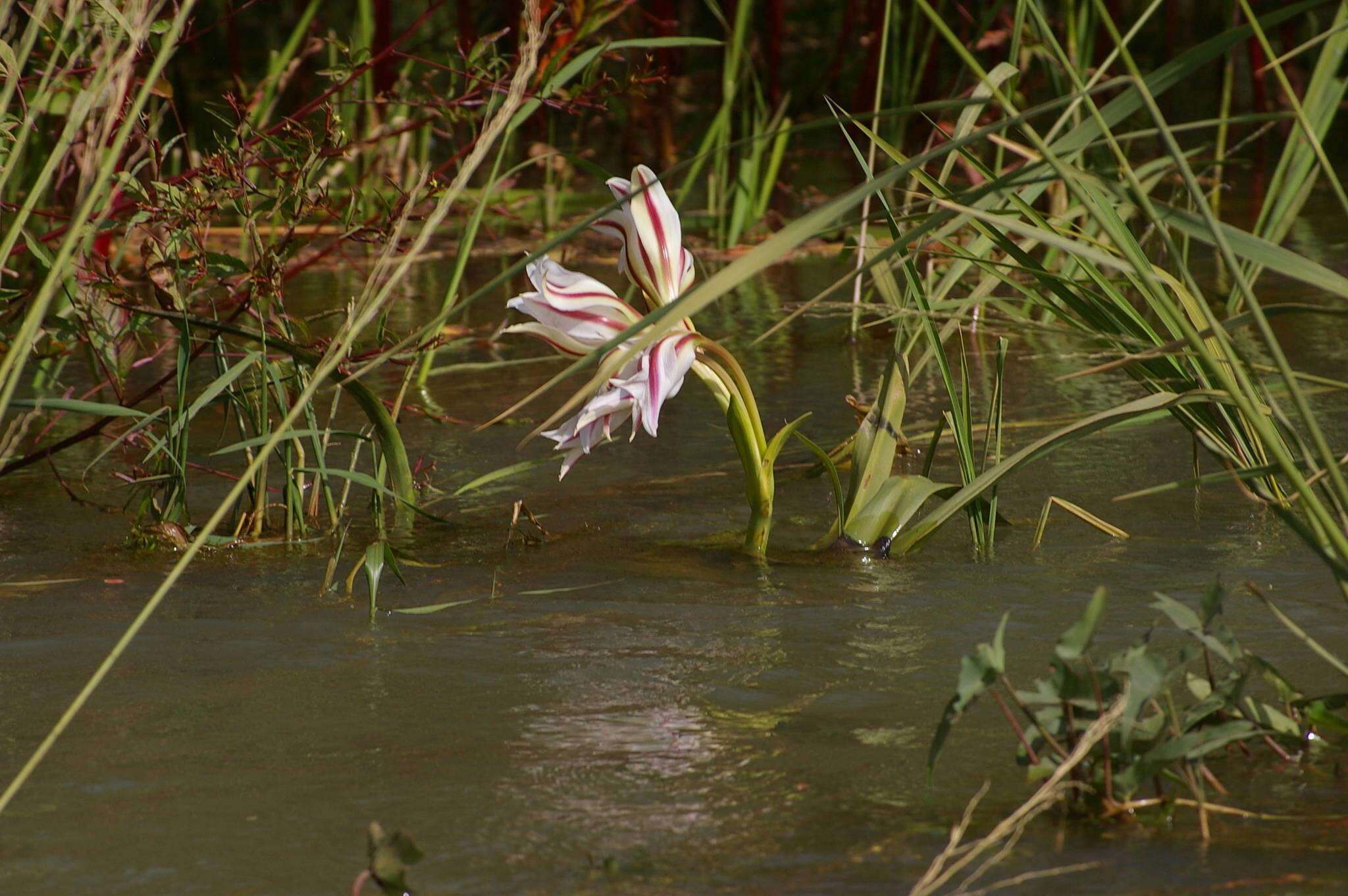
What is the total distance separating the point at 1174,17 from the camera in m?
5.51

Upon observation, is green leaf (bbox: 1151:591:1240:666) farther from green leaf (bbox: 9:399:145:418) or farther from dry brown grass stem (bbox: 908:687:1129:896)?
green leaf (bbox: 9:399:145:418)

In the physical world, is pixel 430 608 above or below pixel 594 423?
below

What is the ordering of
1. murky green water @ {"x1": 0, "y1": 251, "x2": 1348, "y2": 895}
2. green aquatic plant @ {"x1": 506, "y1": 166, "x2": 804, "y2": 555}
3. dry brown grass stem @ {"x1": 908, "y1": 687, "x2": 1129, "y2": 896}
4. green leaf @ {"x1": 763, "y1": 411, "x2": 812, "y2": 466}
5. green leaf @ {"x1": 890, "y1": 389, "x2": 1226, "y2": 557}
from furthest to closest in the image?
green leaf @ {"x1": 763, "y1": 411, "x2": 812, "y2": 466} < green aquatic plant @ {"x1": 506, "y1": 166, "x2": 804, "y2": 555} < green leaf @ {"x1": 890, "y1": 389, "x2": 1226, "y2": 557} < murky green water @ {"x1": 0, "y1": 251, "x2": 1348, "y2": 895} < dry brown grass stem @ {"x1": 908, "y1": 687, "x2": 1129, "y2": 896}

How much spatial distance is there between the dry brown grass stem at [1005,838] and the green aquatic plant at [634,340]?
558 mm

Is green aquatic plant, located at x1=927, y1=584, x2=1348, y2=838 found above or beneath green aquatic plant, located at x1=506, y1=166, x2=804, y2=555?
beneath

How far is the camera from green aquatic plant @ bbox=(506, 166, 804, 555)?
4.75 ft

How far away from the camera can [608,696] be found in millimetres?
1259

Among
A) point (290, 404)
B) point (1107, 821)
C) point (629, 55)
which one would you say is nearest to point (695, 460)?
point (290, 404)

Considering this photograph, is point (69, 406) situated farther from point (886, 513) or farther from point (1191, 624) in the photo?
point (1191, 624)

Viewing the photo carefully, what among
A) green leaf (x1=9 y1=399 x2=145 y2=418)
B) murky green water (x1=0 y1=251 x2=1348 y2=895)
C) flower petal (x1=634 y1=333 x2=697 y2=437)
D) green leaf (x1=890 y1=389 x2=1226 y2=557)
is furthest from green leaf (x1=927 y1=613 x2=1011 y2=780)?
green leaf (x1=9 y1=399 x2=145 y2=418)

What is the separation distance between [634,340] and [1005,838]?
613 millimetres

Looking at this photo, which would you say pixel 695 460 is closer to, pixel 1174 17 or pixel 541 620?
pixel 541 620

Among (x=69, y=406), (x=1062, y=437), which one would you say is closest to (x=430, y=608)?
(x=69, y=406)

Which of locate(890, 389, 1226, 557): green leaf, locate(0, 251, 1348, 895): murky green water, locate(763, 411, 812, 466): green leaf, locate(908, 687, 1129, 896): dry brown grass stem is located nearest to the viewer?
locate(908, 687, 1129, 896): dry brown grass stem
